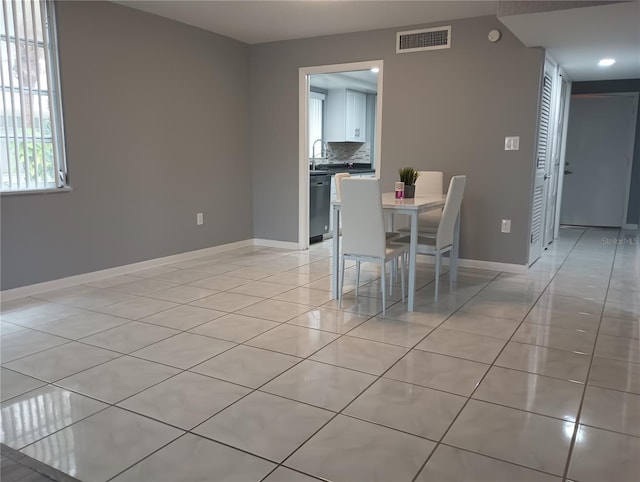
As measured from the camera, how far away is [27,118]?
12.6 ft

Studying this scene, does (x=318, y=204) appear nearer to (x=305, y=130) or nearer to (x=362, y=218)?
(x=305, y=130)

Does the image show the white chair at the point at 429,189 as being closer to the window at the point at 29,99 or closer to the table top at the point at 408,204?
the table top at the point at 408,204

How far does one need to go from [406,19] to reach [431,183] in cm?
157

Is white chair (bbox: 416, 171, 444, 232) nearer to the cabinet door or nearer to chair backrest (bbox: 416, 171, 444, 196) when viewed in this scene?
chair backrest (bbox: 416, 171, 444, 196)

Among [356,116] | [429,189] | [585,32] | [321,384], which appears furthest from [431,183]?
[356,116]

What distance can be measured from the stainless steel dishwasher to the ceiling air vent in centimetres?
193

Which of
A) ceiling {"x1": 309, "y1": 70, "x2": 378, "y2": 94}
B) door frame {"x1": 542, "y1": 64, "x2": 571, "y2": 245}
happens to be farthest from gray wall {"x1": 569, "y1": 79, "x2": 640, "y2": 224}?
ceiling {"x1": 309, "y1": 70, "x2": 378, "y2": 94}

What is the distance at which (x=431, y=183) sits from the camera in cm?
481

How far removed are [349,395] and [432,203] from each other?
194 centimetres

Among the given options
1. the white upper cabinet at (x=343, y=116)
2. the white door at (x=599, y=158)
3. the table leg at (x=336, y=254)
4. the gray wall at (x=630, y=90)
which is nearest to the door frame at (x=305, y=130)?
the table leg at (x=336, y=254)

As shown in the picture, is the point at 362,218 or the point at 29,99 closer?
the point at 362,218

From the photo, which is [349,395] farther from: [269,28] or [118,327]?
[269,28]

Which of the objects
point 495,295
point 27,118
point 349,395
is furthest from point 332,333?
point 27,118

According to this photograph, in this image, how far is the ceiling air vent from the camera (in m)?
4.84
